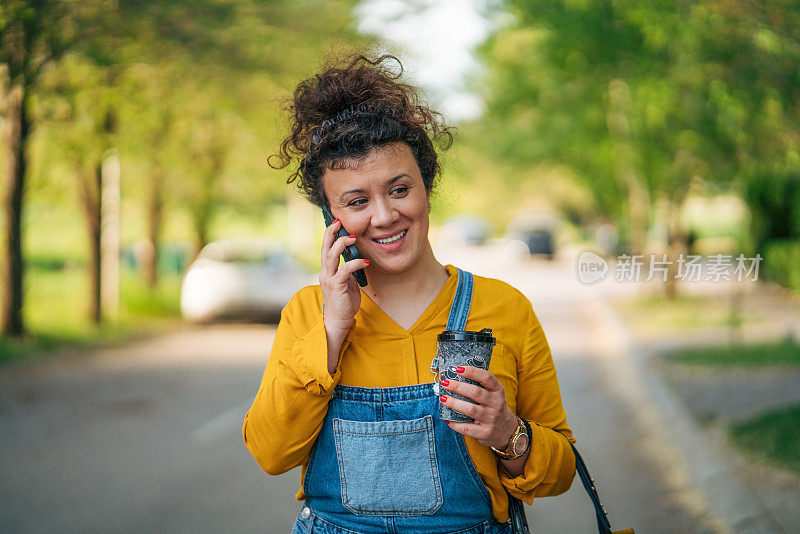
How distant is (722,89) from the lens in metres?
8.86

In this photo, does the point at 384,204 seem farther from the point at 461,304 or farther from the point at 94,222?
the point at 94,222

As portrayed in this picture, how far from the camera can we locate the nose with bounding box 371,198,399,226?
218 cm

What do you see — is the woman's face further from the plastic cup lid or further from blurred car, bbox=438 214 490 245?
blurred car, bbox=438 214 490 245

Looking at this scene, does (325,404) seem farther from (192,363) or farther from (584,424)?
(192,363)

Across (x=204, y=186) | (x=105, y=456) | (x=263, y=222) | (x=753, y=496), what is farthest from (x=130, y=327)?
(x=263, y=222)

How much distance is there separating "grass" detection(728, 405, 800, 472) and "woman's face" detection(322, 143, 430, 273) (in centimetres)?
454

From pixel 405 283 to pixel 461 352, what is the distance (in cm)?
41

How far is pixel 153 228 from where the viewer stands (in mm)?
18969

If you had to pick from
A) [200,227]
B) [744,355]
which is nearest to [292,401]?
[744,355]

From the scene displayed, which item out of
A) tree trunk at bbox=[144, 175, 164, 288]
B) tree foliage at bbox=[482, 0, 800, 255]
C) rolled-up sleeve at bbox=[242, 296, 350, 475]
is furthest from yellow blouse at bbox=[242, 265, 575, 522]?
tree trunk at bbox=[144, 175, 164, 288]

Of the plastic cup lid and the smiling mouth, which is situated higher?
the smiling mouth

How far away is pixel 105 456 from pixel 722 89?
6996mm

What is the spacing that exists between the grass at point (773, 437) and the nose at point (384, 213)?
15.1 ft
